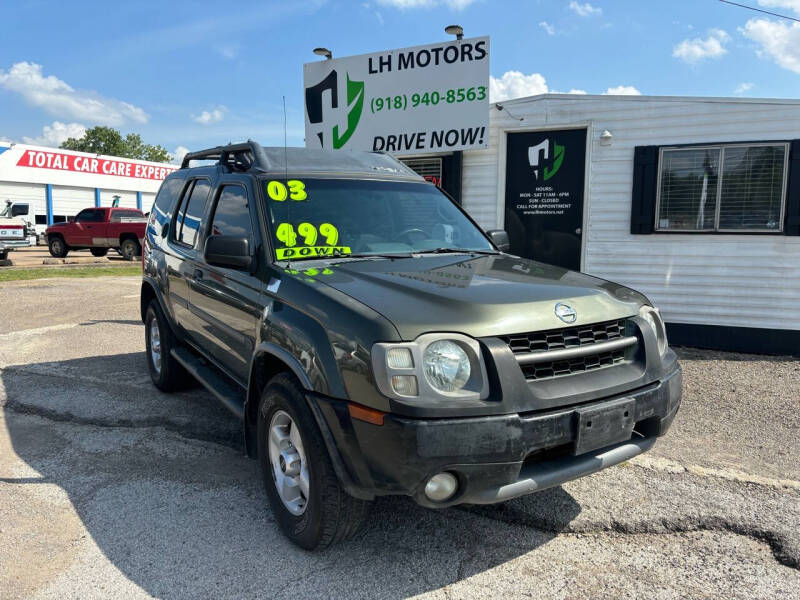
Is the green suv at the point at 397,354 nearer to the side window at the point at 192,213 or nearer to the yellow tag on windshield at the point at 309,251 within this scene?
the yellow tag on windshield at the point at 309,251

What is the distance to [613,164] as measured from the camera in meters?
7.96

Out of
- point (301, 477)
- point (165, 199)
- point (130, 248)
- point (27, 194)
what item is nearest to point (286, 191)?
point (301, 477)

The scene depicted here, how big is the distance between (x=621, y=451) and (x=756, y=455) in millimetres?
2107

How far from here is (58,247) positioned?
76.7 ft

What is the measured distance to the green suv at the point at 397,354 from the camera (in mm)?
2426

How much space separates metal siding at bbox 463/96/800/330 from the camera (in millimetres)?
7262

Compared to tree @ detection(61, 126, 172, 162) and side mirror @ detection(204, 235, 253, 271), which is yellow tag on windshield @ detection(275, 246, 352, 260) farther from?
tree @ detection(61, 126, 172, 162)

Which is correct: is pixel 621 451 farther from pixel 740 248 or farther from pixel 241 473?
pixel 740 248

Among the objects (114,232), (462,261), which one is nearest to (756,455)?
(462,261)

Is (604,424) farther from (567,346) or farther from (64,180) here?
(64,180)

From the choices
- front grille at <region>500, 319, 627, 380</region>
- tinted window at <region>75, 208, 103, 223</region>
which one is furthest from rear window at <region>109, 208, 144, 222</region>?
front grille at <region>500, 319, 627, 380</region>

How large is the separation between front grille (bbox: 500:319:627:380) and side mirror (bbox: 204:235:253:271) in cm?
154

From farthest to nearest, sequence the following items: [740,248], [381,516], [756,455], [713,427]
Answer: [740,248]
[713,427]
[756,455]
[381,516]

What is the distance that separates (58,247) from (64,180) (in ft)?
44.8
